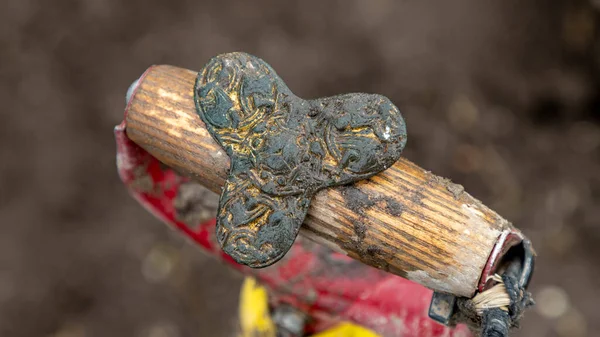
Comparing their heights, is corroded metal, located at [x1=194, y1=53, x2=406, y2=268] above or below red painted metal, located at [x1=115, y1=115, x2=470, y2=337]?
above

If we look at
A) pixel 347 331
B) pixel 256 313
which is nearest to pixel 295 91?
pixel 256 313

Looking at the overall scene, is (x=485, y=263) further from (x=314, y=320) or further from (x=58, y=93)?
(x=58, y=93)

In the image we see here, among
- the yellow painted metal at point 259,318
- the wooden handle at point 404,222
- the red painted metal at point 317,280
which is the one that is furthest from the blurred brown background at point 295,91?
the wooden handle at point 404,222

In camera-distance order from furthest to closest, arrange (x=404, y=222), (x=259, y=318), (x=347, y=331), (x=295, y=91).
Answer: (x=295, y=91) < (x=259, y=318) < (x=347, y=331) < (x=404, y=222)

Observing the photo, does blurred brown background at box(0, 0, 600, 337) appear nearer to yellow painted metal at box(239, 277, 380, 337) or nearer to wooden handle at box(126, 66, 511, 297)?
yellow painted metal at box(239, 277, 380, 337)

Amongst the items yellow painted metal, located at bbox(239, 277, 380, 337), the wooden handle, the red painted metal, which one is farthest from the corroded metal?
yellow painted metal, located at bbox(239, 277, 380, 337)

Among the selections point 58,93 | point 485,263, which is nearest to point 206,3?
point 58,93

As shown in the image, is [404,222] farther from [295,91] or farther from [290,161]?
[295,91]
